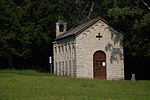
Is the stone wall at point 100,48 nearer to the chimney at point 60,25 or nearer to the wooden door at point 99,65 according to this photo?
the wooden door at point 99,65

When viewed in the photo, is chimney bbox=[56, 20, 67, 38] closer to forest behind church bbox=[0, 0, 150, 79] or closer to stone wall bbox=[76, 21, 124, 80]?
forest behind church bbox=[0, 0, 150, 79]

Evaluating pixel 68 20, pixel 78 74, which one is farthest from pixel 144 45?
pixel 68 20

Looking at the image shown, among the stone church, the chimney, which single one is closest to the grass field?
the stone church

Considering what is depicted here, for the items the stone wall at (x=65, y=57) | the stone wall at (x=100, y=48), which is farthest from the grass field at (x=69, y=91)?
the stone wall at (x=65, y=57)

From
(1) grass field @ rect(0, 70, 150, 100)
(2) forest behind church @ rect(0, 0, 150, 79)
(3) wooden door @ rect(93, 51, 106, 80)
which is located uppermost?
(2) forest behind church @ rect(0, 0, 150, 79)

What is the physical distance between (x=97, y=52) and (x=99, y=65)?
1606 millimetres

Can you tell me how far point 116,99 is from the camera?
21047 millimetres

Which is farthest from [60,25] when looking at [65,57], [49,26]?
[65,57]

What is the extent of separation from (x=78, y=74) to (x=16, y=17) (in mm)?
17711

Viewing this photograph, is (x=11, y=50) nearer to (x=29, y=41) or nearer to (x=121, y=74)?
(x=29, y=41)

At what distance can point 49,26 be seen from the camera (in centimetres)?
7012

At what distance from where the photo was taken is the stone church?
52.0 metres

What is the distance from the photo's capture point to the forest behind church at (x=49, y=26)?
170 feet

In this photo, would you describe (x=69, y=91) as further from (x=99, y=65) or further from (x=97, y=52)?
(x=97, y=52)
